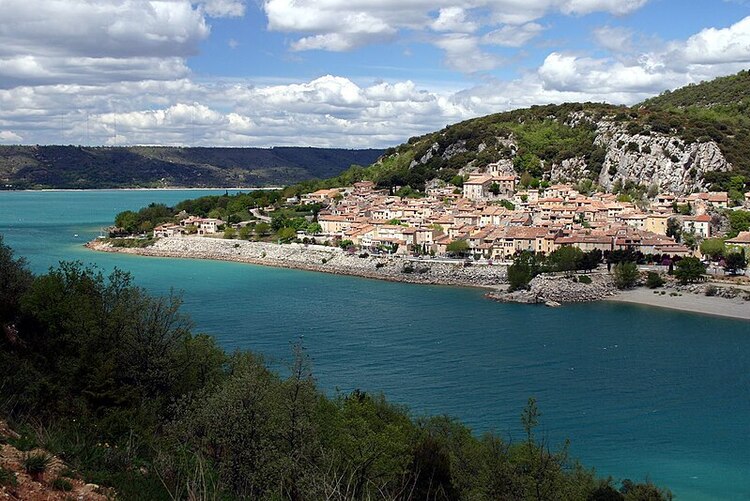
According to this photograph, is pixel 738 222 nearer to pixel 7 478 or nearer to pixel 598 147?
pixel 598 147

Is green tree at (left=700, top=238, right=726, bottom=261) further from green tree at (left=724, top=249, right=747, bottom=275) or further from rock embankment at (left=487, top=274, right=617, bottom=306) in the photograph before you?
rock embankment at (left=487, top=274, right=617, bottom=306)

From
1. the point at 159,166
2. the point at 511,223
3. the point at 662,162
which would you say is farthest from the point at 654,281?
the point at 159,166

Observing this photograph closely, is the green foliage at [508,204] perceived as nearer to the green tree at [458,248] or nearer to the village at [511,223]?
the village at [511,223]

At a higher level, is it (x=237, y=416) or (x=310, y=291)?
(x=237, y=416)

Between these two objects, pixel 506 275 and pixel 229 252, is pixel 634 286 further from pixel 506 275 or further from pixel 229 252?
pixel 229 252

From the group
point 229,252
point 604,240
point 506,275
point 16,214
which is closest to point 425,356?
point 506,275

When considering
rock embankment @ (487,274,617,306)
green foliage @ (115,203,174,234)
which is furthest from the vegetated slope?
rock embankment @ (487,274,617,306)
